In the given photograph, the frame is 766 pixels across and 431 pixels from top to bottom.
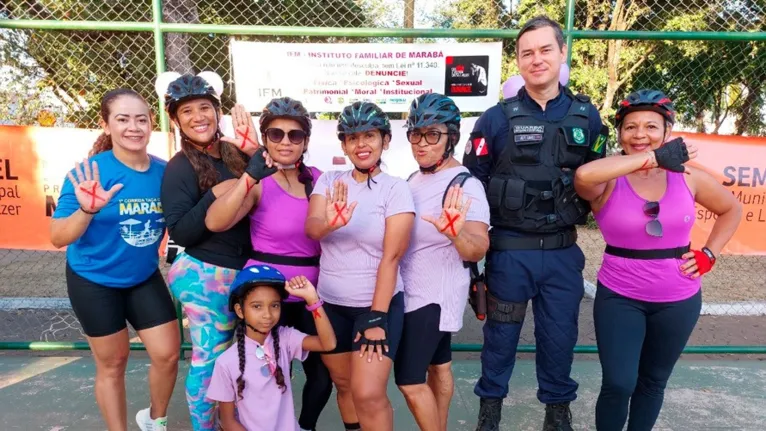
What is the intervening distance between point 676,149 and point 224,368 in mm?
2380

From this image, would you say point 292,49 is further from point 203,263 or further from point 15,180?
point 15,180

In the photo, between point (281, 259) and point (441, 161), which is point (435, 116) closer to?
point (441, 161)

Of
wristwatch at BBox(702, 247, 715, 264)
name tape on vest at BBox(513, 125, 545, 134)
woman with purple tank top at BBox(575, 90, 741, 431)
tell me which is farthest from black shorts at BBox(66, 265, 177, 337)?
wristwatch at BBox(702, 247, 715, 264)

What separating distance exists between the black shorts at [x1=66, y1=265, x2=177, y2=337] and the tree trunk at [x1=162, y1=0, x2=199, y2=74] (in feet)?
8.01

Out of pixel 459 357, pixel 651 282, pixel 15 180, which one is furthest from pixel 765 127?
pixel 15 180

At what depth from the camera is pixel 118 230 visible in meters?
2.74

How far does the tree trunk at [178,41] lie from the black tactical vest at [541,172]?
319cm

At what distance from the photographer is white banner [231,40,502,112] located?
3.94 meters

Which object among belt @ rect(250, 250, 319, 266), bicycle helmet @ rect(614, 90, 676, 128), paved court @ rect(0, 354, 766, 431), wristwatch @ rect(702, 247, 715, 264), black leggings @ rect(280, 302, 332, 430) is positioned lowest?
paved court @ rect(0, 354, 766, 431)

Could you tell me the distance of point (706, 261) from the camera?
106 inches

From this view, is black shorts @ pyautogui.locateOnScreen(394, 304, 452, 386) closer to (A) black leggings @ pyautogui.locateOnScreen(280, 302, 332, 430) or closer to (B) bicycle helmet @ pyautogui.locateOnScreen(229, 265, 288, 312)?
(A) black leggings @ pyautogui.locateOnScreen(280, 302, 332, 430)

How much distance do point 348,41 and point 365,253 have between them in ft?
12.7

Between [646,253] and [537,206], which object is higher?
[537,206]

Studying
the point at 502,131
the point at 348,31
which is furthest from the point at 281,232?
the point at 348,31
